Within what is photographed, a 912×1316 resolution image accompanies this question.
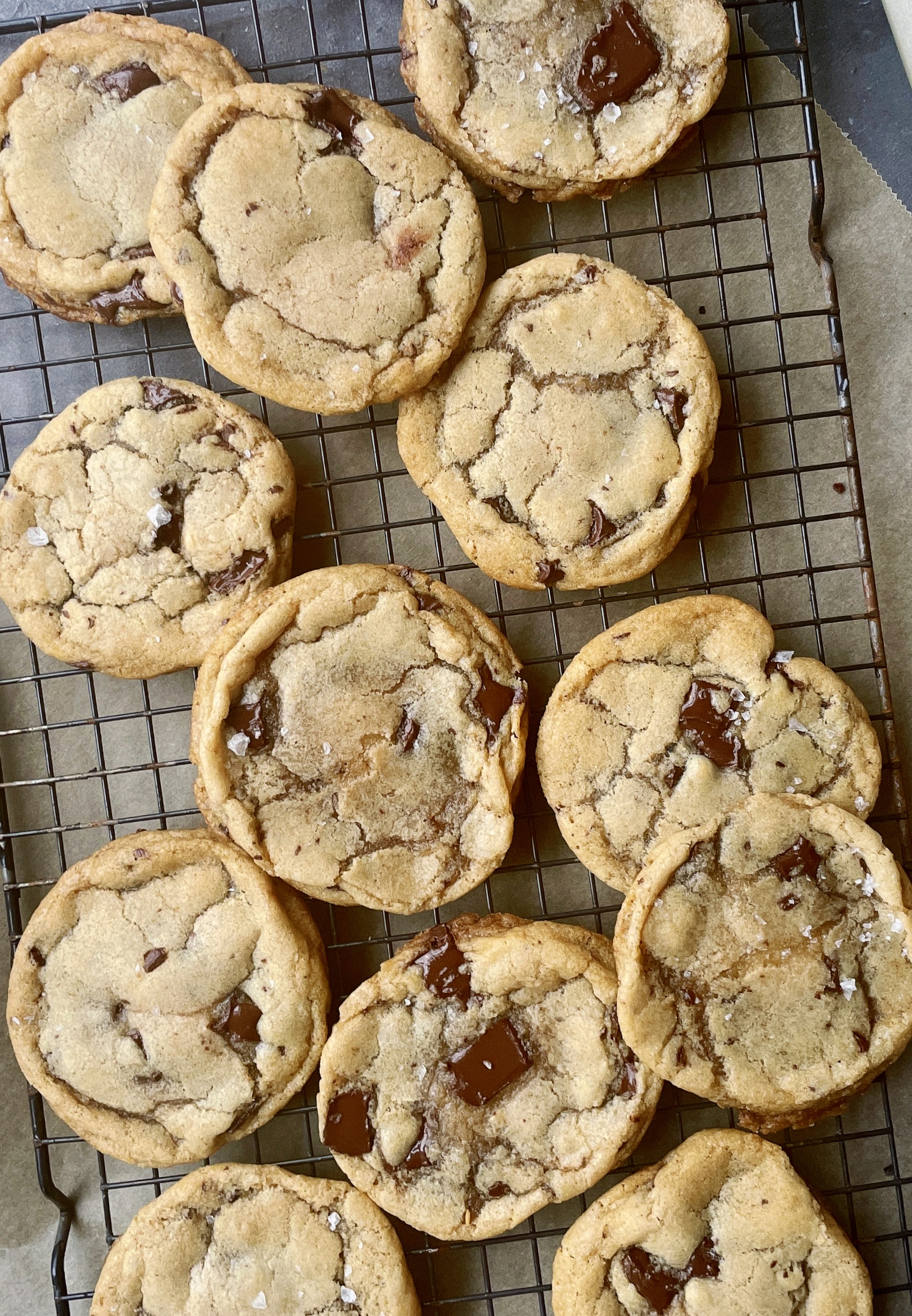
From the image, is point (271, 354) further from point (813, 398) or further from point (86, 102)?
point (813, 398)

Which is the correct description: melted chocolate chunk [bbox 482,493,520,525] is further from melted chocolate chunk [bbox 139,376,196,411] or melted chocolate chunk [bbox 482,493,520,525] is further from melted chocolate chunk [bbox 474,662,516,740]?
melted chocolate chunk [bbox 139,376,196,411]

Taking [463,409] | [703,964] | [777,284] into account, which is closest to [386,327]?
[463,409]

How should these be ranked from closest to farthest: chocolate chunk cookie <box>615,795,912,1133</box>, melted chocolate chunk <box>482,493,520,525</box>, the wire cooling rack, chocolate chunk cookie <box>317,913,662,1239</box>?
chocolate chunk cookie <box>615,795,912,1133</box> → chocolate chunk cookie <box>317,913,662,1239</box> → melted chocolate chunk <box>482,493,520,525</box> → the wire cooling rack

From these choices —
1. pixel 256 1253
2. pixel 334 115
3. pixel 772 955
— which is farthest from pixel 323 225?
pixel 256 1253

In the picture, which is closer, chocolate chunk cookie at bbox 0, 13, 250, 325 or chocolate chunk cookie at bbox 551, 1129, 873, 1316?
chocolate chunk cookie at bbox 551, 1129, 873, 1316

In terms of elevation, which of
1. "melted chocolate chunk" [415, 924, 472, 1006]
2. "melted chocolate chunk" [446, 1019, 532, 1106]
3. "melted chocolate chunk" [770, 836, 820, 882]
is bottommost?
"melted chocolate chunk" [446, 1019, 532, 1106]

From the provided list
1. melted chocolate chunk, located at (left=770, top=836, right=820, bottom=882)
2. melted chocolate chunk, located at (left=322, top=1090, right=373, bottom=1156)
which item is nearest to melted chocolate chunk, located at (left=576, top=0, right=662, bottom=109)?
melted chocolate chunk, located at (left=770, top=836, right=820, bottom=882)

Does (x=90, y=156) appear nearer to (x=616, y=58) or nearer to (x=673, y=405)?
(x=616, y=58)
